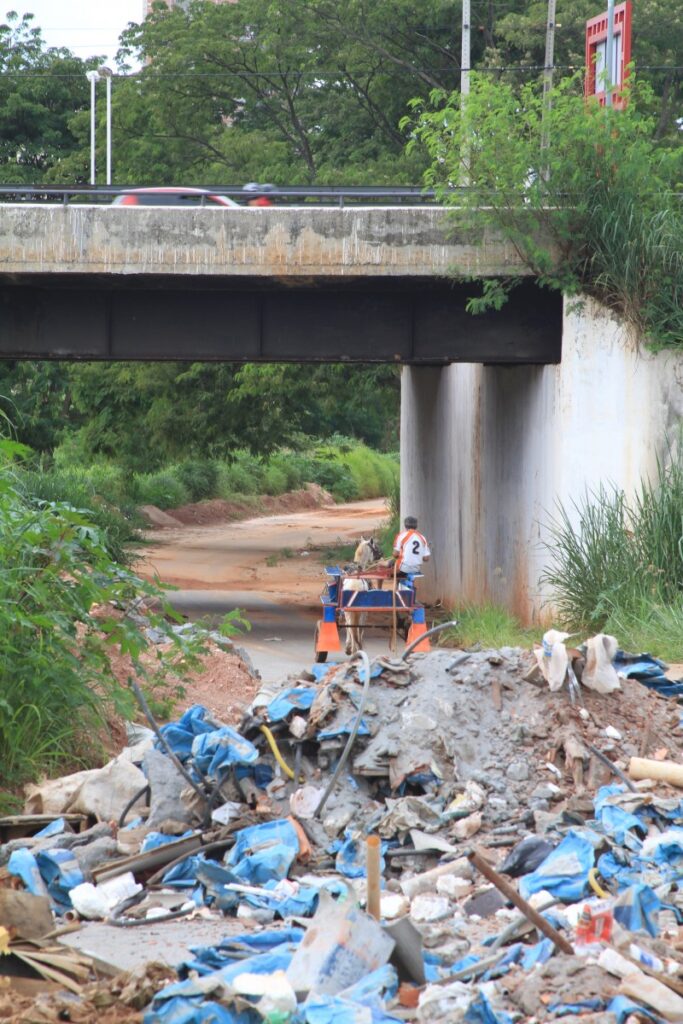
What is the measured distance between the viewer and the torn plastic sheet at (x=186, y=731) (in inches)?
310

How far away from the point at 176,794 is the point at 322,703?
1031 mm

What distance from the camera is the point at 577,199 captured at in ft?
49.7

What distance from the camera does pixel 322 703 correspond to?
25.9 ft

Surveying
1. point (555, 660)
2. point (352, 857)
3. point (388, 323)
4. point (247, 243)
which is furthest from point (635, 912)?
point (388, 323)

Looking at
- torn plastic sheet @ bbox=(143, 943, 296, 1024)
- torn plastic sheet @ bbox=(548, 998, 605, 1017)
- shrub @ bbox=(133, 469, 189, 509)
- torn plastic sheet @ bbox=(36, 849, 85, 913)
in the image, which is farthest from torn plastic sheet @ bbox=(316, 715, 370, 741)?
shrub @ bbox=(133, 469, 189, 509)

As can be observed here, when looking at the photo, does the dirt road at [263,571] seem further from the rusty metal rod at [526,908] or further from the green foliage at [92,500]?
the rusty metal rod at [526,908]

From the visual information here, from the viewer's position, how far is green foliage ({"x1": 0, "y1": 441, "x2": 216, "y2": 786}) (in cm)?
786

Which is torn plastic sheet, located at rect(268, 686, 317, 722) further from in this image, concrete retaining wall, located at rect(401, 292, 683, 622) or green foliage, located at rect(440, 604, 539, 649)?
concrete retaining wall, located at rect(401, 292, 683, 622)

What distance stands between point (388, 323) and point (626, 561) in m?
4.88

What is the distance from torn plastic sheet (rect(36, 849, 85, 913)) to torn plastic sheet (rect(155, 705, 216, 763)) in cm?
114

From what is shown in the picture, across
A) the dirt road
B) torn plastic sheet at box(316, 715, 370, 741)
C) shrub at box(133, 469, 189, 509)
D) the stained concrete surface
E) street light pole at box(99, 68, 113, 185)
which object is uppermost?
street light pole at box(99, 68, 113, 185)

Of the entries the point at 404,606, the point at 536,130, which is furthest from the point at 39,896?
the point at 536,130

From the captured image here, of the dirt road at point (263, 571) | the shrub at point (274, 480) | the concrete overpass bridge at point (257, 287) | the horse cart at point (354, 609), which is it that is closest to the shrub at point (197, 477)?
the dirt road at point (263, 571)

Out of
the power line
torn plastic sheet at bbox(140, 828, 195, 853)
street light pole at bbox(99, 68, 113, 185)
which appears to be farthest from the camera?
street light pole at bbox(99, 68, 113, 185)
